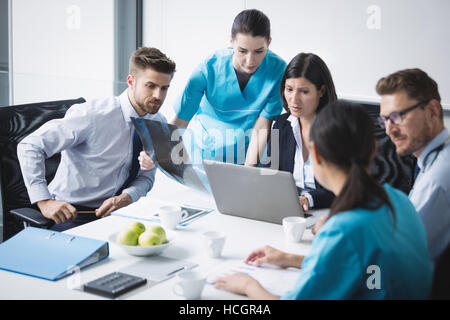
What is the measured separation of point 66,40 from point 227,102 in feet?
7.59

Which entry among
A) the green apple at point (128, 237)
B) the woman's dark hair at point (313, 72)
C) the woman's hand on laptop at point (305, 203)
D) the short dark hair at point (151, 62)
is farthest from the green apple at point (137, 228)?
the woman's dark hair at point (313, 72)

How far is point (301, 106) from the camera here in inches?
91.7

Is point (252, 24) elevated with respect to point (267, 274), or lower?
elevated

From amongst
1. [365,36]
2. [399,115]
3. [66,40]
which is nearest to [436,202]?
[399,115]

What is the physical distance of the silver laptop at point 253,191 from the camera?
1.77 metres

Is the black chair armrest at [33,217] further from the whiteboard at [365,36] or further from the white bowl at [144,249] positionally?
the whiteboard at [365,36]

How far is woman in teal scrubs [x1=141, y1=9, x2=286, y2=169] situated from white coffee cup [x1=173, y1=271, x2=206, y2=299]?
4.22 ft

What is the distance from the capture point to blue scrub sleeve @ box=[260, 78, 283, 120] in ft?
8.89

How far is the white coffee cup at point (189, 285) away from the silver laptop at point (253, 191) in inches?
21.0

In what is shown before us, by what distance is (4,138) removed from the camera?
2232 mm

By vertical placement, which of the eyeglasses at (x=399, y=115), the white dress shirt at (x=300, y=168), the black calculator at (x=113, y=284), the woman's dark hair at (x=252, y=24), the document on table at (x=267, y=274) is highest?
the woman's dark hair at (x=252, y=24)

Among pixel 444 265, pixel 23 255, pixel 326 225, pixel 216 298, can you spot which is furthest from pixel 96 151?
pixel 444 265

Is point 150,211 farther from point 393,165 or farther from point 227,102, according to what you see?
point 393,165

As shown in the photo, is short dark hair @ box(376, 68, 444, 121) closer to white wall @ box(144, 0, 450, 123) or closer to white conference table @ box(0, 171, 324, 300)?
white conference table @ box(0, 171, 324, 300)
